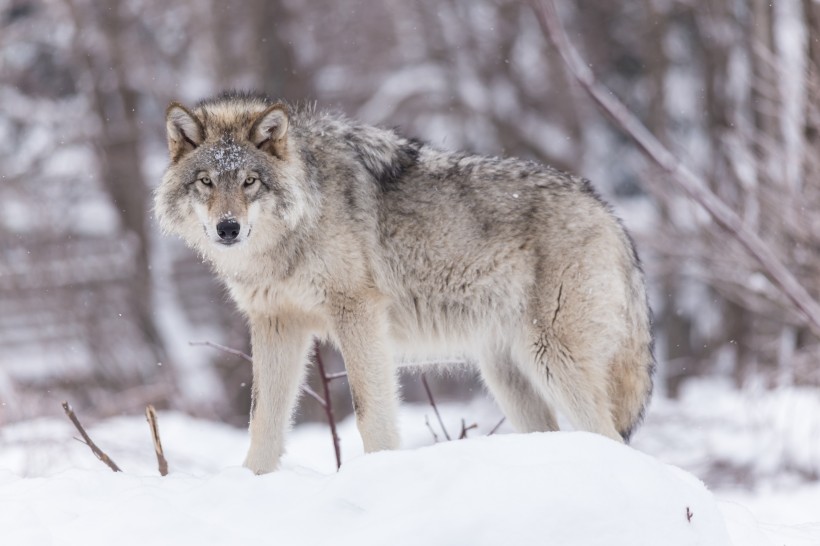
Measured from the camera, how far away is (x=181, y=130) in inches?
185

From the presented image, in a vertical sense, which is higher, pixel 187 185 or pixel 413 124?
pixel 187 185

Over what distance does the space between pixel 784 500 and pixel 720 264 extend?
2839 millimetres

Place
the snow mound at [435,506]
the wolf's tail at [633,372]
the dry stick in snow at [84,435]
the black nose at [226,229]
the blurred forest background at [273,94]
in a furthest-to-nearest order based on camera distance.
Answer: the blurred forest background at [273,94] < the wolf's tail at [633,372] < the black nose at [226,229] < the dry stick in snow at [84,435] < the snow mound at [435,506]

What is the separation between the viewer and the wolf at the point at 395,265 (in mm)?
4660

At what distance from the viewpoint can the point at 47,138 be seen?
57.6ft

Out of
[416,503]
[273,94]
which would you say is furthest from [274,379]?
[273,94]

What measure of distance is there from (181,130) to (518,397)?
2199mm

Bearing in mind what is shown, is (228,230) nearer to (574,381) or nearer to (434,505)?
(574,381)

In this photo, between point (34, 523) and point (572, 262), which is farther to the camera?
point (572, 262)

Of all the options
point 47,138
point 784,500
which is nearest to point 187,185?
point 784,500

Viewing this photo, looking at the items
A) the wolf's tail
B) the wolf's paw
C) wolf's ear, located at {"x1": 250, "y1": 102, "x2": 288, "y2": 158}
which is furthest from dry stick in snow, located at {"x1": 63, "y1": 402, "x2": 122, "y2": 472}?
the wolf's tail

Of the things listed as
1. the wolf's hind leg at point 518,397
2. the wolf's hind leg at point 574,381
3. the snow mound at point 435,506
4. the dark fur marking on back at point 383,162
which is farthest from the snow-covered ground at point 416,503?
the dark fur marking on back at point 383,162

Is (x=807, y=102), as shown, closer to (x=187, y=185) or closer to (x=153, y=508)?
(x=187, y=185)

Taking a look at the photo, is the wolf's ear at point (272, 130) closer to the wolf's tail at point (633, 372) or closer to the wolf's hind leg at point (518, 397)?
the wolf's hind leg at point (518, 397)
